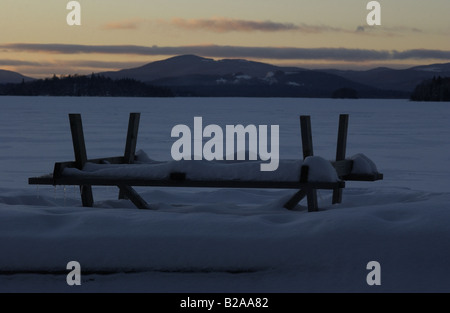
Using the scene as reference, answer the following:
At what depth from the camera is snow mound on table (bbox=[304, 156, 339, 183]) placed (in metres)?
7.74

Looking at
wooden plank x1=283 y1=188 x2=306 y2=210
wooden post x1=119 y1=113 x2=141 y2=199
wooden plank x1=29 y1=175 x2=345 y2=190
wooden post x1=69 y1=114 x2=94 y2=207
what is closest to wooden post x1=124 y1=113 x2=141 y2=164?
wooden post x1=119 y1=113 x2=141 y2=199

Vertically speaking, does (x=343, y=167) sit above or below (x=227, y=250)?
above

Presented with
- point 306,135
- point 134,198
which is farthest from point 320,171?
point 134,198

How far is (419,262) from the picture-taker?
18.8 ft

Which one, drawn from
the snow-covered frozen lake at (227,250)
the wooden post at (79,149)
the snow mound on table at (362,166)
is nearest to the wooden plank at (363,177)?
the snow mound on table at (362,166)

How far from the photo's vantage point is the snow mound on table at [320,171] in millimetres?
7742

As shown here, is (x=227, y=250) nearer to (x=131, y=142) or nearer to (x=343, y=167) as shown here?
(x=343, y=167)

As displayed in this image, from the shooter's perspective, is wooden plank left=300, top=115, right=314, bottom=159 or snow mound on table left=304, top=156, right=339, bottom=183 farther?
wooden plank left=300, top=115, right=314, bottom=159

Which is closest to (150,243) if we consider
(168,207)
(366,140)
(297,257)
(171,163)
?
(297,257)

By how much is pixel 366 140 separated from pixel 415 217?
89.3 feet

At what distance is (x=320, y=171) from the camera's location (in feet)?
25.6

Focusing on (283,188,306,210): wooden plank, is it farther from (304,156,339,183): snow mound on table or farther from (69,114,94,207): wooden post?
(69,114,94,207): wooden post

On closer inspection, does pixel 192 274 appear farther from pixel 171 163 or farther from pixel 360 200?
pixel 360 200
